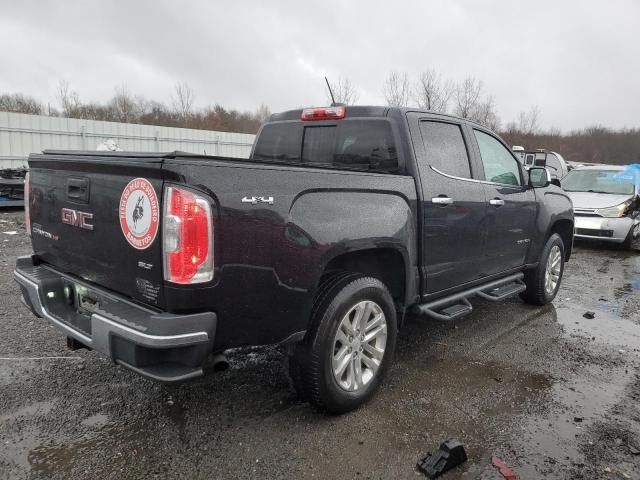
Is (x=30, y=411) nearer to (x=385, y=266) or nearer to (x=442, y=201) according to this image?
(x=385, y=266)

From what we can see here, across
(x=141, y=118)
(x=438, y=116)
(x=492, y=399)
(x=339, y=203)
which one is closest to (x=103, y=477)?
(x=339, y=203)

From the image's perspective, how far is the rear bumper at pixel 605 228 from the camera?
9188 millimetres

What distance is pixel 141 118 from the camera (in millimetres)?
43438

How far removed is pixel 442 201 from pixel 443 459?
1811 mm

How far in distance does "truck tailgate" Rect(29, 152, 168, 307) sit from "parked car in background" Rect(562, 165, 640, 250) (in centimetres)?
922

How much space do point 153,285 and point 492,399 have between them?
2439 mm

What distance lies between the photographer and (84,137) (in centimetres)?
1800

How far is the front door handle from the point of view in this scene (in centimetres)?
356

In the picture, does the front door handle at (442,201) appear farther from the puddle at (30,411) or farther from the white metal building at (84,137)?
the white metal building at (84,137)

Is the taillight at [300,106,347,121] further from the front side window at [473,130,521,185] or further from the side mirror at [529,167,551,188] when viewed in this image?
the side mirror at [529,167,551,188]

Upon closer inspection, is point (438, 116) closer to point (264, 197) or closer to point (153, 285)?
point (264, 197)

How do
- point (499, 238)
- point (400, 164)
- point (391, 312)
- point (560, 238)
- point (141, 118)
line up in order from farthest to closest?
point (141, 118) < point (560, 238) < point (499, 238) < point (400, 164) < point (391, 312)

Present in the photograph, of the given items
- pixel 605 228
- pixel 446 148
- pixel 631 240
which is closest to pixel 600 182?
pixel 631 240

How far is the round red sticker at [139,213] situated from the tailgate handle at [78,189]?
0.37 meters
